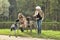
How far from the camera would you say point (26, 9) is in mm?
27297

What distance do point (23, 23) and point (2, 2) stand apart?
21329 millimetres

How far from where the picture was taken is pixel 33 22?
34.8 feet

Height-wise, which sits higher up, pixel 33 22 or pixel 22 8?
pixel 33 22

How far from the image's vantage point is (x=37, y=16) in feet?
33.4

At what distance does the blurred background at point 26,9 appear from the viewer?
24547 millimetres

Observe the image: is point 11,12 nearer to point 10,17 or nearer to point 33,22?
point 10,17

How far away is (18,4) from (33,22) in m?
18.1

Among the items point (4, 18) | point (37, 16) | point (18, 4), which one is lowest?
point (4, 18)

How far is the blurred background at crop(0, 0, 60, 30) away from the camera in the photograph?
80.5ft

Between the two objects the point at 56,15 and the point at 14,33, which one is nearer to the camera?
the point at 14,33

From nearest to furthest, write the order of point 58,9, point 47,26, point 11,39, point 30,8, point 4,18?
point 11,39 → point 47,26 → point 58,9 → point 30,8 → point 4,18

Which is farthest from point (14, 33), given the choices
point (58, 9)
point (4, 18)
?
point (4, 18)

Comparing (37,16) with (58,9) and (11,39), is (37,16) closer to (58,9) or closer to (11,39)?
(11,39)

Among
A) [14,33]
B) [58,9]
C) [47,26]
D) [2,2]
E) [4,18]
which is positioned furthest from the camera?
[2,2]
